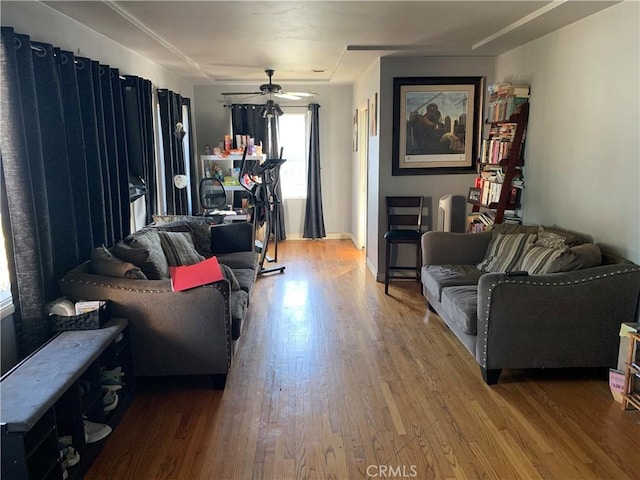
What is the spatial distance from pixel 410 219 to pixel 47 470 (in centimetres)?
397

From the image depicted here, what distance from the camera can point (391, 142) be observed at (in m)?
5.03

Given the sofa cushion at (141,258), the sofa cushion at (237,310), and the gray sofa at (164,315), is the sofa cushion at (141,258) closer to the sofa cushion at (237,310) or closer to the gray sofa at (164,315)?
the gray sofa at (164,315)

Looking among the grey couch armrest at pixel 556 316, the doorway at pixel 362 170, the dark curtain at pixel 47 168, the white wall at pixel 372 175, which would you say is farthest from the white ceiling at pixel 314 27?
the grey couch armrest at pixel 556 316

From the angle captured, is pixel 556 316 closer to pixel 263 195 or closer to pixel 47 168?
pixel 47 168

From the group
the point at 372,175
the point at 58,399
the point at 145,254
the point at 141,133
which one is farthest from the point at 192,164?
the point at 58,399

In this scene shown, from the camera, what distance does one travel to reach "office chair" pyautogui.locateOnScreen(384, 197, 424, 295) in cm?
486

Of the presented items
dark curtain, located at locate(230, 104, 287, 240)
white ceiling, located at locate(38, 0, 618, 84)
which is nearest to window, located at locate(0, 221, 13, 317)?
white ceiling, located at locate(38, 0, 618, 84)

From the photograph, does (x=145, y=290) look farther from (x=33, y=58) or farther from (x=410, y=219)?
(x=410, y=219)

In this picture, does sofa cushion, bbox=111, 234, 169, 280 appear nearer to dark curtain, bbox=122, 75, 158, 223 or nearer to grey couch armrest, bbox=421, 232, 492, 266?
dark curtain, bbox=122, 75, 158, 223

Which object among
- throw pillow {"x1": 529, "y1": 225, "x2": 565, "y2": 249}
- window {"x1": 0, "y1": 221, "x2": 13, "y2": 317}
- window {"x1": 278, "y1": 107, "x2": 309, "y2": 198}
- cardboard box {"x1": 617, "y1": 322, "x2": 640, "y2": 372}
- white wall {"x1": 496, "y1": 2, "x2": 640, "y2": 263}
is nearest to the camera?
window {"x1": 0, "y1": 221, "x2": 13, "y2": 317}

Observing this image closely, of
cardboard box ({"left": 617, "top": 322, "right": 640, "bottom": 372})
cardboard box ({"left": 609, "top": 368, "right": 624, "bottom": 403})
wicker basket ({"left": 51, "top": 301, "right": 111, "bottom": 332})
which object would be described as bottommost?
cardboard box ({"left": 609, "top": 368, "right": 624, "bottom": 403})

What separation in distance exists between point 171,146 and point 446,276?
3.25 metres

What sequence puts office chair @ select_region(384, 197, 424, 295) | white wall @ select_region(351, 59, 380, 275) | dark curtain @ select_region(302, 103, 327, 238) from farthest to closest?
dark curtain @ select_region(302, 103, 327, 238) < white wall @ select_region(351, 59, 380, 275) < office chair @ select_region(384, 197, 424, 295)

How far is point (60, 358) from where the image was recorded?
226 cm
